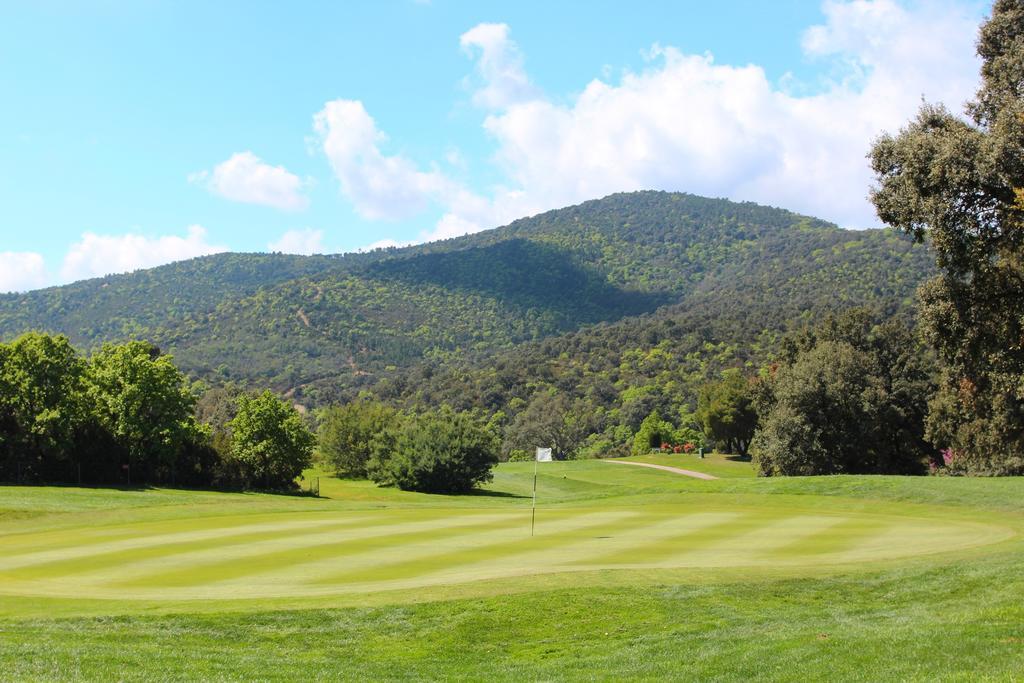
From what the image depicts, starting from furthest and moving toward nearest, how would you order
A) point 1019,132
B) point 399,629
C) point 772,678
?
1. point 1019,132
2. point 399,629
3. point 772,678

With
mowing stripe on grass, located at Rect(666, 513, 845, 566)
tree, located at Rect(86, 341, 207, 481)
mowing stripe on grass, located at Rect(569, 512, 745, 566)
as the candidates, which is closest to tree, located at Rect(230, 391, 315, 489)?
tree, located at Rect(86, 341, 207, 481)

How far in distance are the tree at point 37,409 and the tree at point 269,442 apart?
934 centimetres

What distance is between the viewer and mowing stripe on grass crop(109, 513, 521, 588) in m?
18.3

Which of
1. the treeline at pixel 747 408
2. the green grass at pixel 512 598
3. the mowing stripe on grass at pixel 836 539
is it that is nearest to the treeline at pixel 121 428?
the treeline at pixel 747 408

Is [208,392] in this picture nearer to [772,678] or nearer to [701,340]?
[701,340]

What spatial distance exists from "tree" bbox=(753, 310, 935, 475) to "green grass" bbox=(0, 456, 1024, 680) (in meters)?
28.4

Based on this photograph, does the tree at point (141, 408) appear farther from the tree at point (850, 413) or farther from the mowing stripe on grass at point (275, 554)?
the tree at point (850, 413)

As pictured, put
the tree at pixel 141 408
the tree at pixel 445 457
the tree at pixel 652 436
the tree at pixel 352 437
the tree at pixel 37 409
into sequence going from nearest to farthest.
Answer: the tree at pixel 37 409, the tree at pixel 141 408, the tree at pixel 445 457, the tree at pixel 352 437, the tree at pixel 652 436

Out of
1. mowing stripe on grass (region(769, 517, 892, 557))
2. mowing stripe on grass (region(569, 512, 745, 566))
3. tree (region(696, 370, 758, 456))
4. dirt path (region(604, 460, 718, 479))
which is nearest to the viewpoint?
Result: mowing stripe on grass (region(569, 512, 745, 566))

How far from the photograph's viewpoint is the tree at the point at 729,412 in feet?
270

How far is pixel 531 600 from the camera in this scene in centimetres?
1578

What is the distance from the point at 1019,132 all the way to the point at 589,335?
14105 centimetres

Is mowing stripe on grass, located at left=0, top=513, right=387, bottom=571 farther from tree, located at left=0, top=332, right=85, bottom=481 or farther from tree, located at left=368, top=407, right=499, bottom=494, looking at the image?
tree, located at left=368, top=407, right=499, bottom=494

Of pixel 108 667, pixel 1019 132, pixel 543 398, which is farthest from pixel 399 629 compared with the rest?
pixel 543 398
